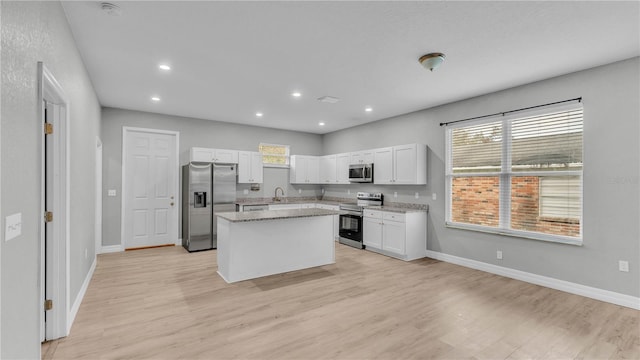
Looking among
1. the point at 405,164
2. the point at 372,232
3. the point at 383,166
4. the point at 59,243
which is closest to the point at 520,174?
the point at 405,164

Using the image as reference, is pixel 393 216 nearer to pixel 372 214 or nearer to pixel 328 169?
pixel 372 214

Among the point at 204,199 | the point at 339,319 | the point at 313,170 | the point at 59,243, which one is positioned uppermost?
the point at 313,170

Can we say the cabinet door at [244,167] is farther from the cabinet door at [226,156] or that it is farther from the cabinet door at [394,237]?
the cabinet door at [394,237]

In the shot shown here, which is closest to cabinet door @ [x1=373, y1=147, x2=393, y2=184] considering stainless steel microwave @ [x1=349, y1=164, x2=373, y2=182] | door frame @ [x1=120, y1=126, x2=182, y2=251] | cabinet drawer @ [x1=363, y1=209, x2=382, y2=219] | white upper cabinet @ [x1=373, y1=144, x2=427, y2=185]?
white upper cabinet @ [x1=373, y1=144, x2=427, y2=185]

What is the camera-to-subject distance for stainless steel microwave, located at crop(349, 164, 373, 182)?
641cm

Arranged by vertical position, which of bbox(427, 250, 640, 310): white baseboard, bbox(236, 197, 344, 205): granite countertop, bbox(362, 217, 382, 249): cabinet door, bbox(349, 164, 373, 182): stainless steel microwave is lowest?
bbox(427, 250, 640, 310): white baseboard

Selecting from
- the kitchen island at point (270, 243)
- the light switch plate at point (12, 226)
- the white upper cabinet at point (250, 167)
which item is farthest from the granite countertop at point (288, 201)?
the light switch plate at point (12, 226)

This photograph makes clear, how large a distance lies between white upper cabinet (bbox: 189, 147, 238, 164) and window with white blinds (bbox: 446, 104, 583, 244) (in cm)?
443

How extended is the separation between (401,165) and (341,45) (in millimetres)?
3183

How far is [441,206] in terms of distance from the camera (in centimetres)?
535

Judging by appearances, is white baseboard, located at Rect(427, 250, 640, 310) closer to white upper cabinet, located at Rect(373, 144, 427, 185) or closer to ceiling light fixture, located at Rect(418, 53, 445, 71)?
white upper cabinet, located at Rect(373, 144, 427, 185)

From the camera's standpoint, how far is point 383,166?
20.3 feet

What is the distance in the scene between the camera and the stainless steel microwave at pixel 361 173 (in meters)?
6.41

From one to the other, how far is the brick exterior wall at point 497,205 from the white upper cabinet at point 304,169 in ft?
12.1
